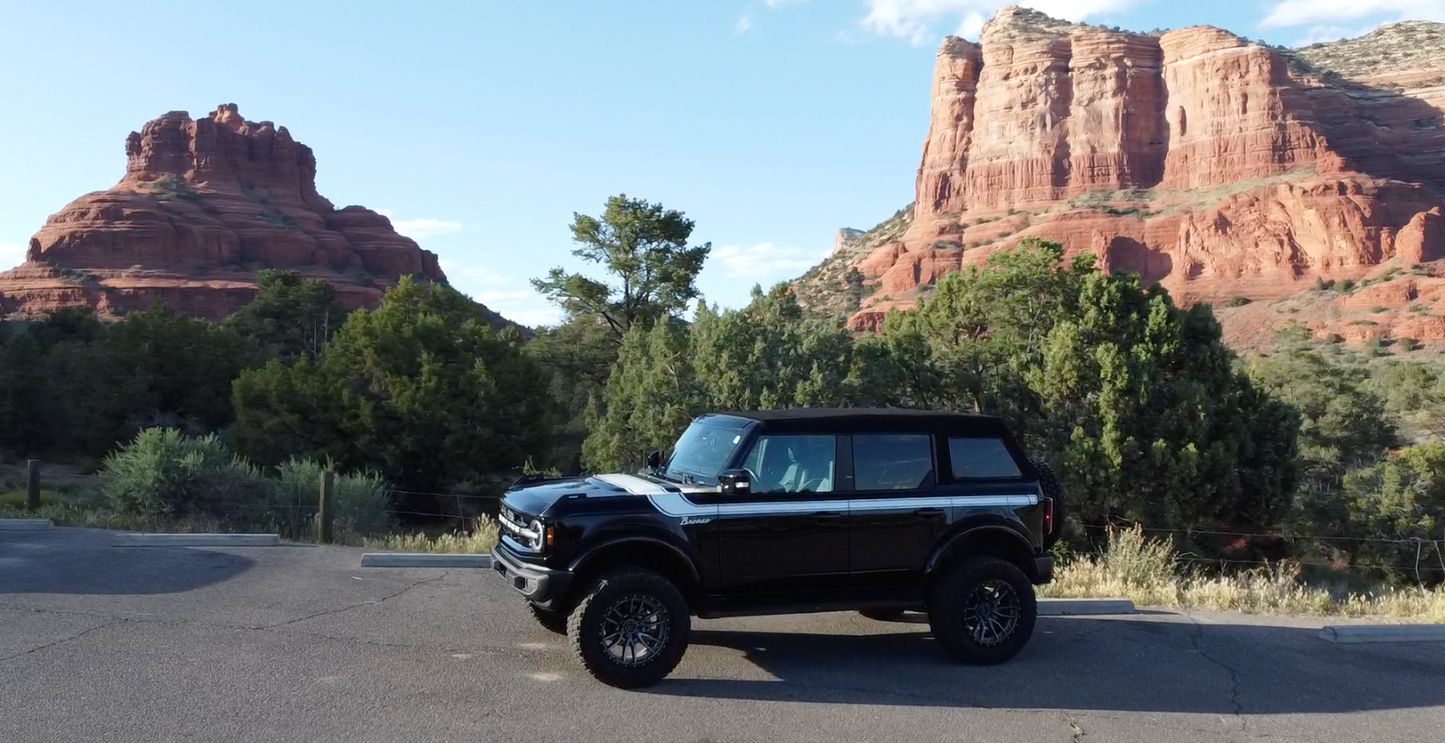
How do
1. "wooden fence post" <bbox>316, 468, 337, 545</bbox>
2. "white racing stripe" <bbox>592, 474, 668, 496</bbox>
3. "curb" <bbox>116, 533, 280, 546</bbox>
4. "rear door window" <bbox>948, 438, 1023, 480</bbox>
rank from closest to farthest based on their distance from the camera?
"white racing stripe" <bbox>592, 474, 668, 496</bbox> → "rear door window" <bbox>948, 438, 1023, 480</bbox> → "curb" <bbox>116, 533, 280, 546</bbox> → "wooden fence post" <bbox>316, 468, 337, 545</bbox>

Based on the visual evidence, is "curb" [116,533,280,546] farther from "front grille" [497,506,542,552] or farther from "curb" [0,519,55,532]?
"front grille" [497,506,542,552]

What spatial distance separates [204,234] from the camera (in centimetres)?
10656

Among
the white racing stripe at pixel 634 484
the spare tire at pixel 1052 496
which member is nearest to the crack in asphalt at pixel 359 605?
the white racing stripe at pixel 634 484

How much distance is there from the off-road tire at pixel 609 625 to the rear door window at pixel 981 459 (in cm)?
236

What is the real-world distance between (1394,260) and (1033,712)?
100 metres

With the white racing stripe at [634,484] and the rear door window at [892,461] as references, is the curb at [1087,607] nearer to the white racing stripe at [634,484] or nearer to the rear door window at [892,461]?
the rear door window at [892,461]

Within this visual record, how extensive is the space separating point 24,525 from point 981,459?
11100mm

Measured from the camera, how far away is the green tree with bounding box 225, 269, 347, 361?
58.4 meters

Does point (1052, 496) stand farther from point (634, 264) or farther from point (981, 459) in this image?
point (634, 264)

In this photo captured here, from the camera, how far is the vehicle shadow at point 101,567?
30.3 ft

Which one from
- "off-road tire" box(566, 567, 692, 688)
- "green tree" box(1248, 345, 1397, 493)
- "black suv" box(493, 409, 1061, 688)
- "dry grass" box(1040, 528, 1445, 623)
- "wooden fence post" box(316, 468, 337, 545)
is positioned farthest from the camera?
"green tree" box(1248, 345, 1397, 493)

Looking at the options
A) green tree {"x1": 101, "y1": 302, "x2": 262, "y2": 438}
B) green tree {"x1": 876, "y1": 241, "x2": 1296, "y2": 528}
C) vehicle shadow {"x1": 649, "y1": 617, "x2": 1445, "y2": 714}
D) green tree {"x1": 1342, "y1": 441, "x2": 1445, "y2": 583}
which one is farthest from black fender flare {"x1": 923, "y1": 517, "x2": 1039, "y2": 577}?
green tree {"x1": 101, "y1": 302, "x2": 262, "y2": 438}

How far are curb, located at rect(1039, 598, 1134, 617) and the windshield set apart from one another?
3.53 m

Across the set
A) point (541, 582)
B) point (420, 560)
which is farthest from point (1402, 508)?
point (541, 582)
